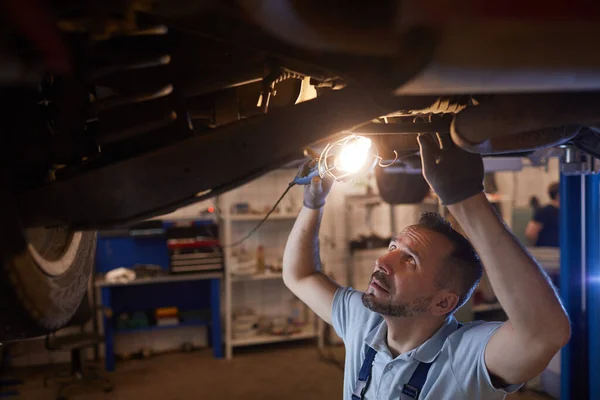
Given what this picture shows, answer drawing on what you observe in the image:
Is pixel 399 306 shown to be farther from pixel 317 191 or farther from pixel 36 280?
pixel 36 280

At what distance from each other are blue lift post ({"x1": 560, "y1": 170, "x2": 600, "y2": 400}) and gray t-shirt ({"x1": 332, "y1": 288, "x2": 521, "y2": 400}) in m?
1.22

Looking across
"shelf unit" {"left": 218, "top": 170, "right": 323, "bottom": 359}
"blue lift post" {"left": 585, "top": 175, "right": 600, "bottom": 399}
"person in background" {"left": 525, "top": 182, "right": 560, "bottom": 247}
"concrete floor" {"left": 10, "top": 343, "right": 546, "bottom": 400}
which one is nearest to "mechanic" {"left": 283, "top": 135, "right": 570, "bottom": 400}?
"blue lift post" {"left": 585, "top": 175, "right": 600, "bottom": 399}

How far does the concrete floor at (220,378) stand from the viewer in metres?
3.68

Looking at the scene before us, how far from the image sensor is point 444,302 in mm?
1491

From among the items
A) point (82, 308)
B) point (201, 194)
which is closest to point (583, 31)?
point (201, 194)

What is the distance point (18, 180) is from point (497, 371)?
1178 mm

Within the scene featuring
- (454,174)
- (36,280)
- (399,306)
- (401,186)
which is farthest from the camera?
(401,186)

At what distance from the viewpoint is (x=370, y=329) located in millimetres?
1630

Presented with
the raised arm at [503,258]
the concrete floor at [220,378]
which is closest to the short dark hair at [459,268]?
A: the raised arm at [503,258]

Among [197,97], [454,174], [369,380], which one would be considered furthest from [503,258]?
[197,97]

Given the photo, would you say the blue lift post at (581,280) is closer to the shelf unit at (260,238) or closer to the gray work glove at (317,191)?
the gray work glove at (317,191)

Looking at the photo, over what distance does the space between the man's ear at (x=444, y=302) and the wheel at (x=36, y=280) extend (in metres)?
1.01

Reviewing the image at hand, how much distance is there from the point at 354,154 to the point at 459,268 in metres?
0.51

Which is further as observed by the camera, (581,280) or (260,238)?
(260,238)
